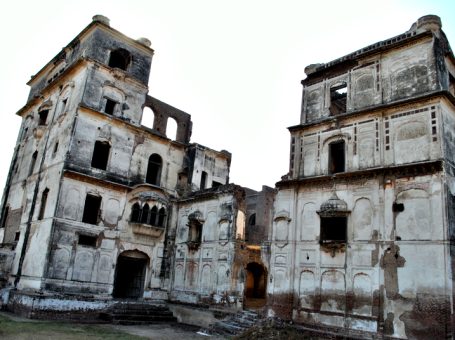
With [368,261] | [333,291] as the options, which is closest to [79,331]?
[333,291]

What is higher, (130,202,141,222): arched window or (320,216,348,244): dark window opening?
(130,202,141,222): arched window

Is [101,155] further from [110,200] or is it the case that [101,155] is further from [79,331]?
[79,331]

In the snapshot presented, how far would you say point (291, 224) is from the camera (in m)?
16.2

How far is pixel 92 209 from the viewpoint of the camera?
20422mm

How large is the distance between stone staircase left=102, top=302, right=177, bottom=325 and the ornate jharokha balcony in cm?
383

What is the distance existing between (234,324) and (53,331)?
696 cm

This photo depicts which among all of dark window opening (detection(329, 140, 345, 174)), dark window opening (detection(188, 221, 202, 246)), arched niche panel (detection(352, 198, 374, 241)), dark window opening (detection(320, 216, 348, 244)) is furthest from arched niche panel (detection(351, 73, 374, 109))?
dark window opening (detection(188, 221, 202, 246))

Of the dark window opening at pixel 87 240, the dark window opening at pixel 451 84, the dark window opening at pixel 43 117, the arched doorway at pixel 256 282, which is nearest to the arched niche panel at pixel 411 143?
the dark window opening at pixel 451 84

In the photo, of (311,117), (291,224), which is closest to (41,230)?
(291,224)

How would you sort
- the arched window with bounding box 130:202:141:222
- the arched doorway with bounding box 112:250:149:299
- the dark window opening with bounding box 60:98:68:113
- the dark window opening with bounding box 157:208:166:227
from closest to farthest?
the arched doorway with bounding box 112:250:149:299 → the arched window with bounding box 130:202:141:222 → the dark window opening with bounding box 60:98:68:113 → the dark window opening with bounding box 157:208:166:227

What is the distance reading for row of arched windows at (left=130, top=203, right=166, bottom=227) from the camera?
21453mm

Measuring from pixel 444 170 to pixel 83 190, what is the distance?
53.4 feet

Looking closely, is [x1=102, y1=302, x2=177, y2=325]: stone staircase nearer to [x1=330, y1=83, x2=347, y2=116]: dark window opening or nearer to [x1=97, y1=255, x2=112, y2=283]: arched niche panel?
[x1=97, y1=255, x2=112, y2=283]: arched niche panel

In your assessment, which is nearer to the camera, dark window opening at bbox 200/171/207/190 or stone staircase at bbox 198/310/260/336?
stone staircase at bbox 198/310/260/336
